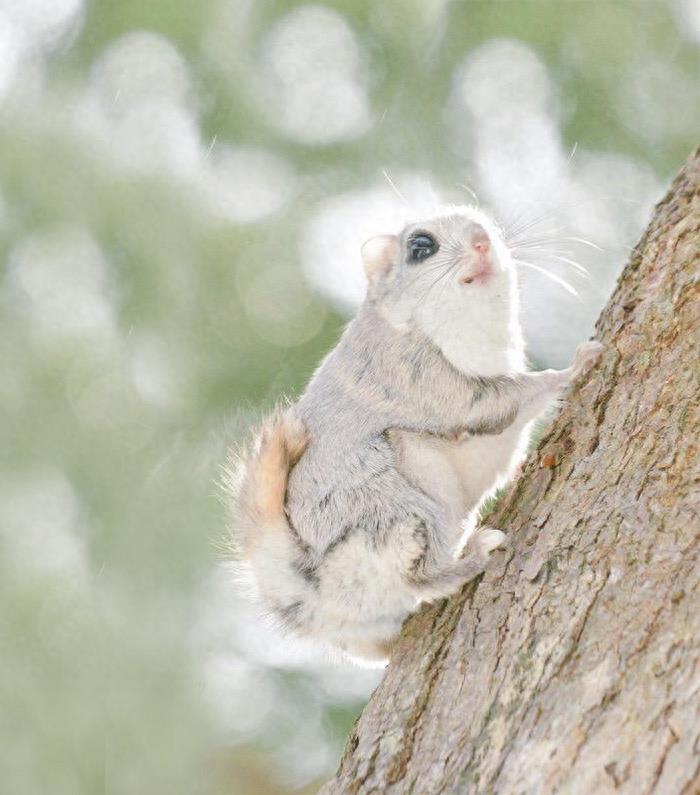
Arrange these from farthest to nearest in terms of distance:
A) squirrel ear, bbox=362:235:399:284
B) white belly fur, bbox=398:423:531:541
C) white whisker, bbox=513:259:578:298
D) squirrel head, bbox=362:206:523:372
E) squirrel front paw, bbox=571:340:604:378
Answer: squirrel ear, bbox=362:235:399:284, white whisker, bbox=513:259:578:298, squirrel head, bbox=362:206:523:372, white belly fur, bbox=398:423:531:541, squirrel front paw, bbox=571:340:604:378

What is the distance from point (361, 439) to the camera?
241 centimetres

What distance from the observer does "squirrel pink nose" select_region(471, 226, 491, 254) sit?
2641mm

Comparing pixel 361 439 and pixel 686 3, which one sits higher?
pixel 686 3

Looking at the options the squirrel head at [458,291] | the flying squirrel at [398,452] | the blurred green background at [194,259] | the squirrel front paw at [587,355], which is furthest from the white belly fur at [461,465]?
Result: the blurred green background at [194,259]

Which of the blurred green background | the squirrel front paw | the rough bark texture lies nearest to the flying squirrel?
the squirrel front paw

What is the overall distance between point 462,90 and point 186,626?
2.36m

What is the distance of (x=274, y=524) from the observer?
2.37 metres

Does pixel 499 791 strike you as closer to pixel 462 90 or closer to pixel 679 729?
pixel 679 729

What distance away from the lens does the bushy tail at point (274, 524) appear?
235cm

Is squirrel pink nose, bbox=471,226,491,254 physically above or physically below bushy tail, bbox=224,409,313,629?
above

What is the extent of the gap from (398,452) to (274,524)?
29cm

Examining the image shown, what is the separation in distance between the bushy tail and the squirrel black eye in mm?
573

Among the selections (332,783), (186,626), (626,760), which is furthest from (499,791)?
(186,626)

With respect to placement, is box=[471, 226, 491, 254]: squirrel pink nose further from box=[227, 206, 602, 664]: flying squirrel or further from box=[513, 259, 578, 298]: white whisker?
box=[513, 259, 578, 298]: white whisker
